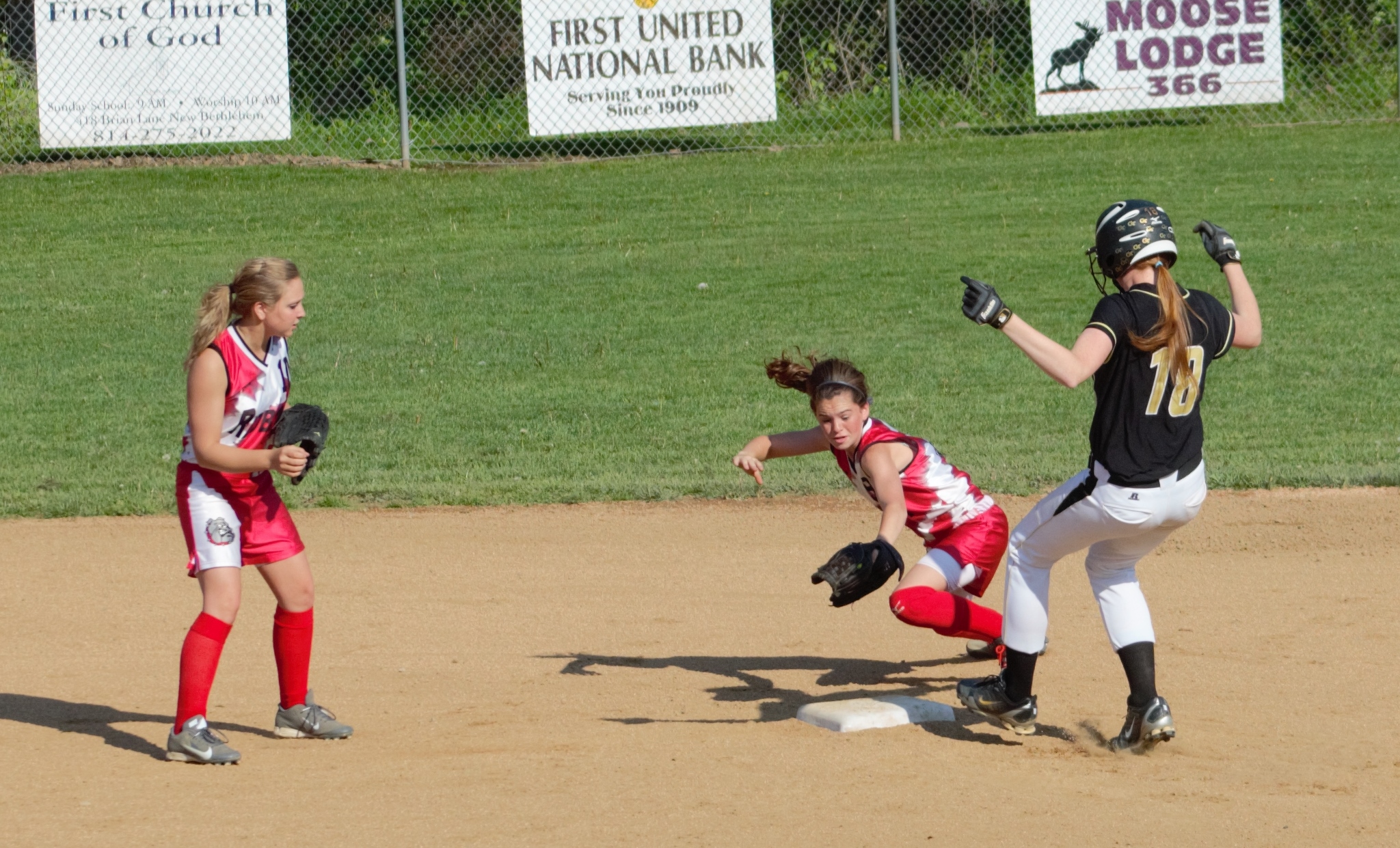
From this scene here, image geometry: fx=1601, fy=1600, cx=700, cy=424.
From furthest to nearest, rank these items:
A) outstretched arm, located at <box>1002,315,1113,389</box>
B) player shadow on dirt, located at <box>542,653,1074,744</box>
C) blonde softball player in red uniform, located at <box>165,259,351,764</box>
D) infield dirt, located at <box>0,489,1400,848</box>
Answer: player shadow on dirt, located at <box>542,653,1074,744</box>
blonde softball player in red uniform, located at <box>165,259,351,764</box>
infield dirt, located at <box>0,489,1400,848</box>
outstretched arm, located at <box>1002,315,1113,389</box>

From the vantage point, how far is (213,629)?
16.7 feet

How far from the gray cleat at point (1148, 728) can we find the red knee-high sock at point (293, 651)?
8.80 feet

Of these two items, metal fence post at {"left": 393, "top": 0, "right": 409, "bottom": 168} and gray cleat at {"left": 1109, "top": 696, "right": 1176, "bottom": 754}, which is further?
metal fence post at {"left": 393, "top": 0, "right": 409, "bottom": 168}

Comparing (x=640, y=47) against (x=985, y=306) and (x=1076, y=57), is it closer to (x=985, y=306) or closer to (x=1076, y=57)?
(x=1076, y=57)

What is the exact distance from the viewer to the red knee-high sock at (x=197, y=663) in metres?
5.08

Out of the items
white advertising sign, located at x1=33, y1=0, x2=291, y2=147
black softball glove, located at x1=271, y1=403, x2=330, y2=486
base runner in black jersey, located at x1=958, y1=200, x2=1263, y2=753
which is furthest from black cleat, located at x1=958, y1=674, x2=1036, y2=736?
white advertising sign, located at x1=33, y1=0, x2=291, y2=147

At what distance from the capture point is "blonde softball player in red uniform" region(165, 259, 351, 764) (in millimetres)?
4941

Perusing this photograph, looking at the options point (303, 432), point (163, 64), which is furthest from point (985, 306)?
point (163, 64)

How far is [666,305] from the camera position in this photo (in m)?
13.5

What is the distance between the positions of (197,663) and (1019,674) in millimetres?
2614

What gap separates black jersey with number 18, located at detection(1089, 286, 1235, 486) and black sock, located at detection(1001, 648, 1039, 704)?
0.67m

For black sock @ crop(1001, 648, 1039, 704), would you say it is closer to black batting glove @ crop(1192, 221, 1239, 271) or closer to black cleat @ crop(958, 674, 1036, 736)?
black cleat @ crop(958, 674, 1036, 736)

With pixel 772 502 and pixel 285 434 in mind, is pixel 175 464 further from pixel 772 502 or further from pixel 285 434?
pixel 285 434

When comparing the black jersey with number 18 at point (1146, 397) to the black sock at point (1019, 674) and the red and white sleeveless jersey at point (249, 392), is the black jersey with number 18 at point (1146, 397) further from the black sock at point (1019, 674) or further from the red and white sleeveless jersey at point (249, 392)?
the red and white sleeveless jersey at point (249, 392)
